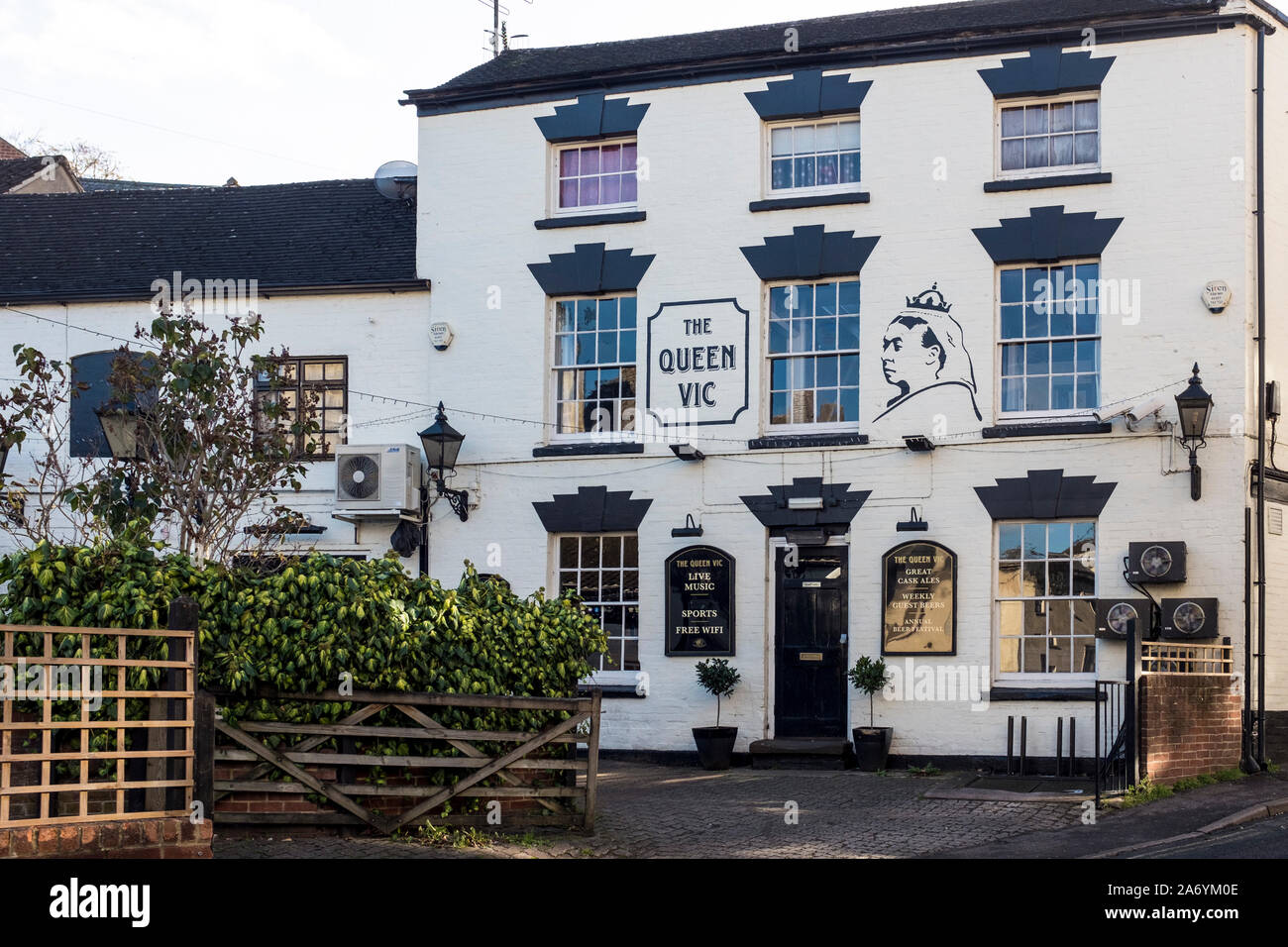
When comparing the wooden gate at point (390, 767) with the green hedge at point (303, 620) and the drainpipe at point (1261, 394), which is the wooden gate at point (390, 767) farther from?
the drainpipe at point (1261, 394)

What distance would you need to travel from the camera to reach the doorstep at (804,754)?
57.9 ft

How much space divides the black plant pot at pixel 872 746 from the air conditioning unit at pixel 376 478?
5970 mm

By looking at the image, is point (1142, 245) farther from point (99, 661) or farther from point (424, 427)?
point (99, 661)

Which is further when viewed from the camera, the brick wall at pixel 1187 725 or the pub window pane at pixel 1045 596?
the pub window pane at pixel 1045 596

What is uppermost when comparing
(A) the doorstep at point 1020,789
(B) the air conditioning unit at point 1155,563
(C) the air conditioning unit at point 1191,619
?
(B) the air conditioning unit at point 1155,563

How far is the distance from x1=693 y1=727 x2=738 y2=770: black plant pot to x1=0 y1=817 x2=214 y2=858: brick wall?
30.0 ft

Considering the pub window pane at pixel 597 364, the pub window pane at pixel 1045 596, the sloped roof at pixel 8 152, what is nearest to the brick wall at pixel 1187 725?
the pub window pane at pixel 1045 596

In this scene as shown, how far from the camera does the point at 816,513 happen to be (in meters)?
18.2

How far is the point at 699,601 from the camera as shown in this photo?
18547 millimetres

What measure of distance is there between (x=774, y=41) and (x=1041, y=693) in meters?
8.39

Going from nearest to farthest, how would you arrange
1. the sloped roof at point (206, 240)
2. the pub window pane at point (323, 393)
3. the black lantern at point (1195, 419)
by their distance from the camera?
the black lantern at point (1195, 419)
the pub window pane at point (323, 393)
the sloped roof at point (206, 240)

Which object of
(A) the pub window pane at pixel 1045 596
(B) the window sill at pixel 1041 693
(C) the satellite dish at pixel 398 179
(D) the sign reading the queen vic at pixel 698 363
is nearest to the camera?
(B) the window sill at pixel 1041 693

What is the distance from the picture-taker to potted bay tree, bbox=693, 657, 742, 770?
58.7 feet

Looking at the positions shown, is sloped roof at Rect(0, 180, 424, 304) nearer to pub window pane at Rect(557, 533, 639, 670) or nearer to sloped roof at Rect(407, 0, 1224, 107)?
sloped roof at Rect(407, 0, 1224, 107)
